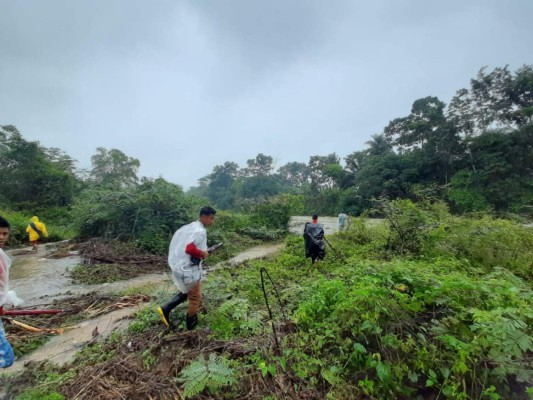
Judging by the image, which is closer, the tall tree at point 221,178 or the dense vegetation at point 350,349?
the dense vegetation at point 350,349

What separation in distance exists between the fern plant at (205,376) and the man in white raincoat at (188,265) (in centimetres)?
125

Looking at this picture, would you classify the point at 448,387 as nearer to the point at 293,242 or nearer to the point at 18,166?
the point at 293,242

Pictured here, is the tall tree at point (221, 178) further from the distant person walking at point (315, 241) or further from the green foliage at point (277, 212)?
the distant person walking at point (315, 241)

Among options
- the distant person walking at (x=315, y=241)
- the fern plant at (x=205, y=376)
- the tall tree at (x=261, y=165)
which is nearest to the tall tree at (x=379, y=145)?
the tall tree at (x=261, y=165)

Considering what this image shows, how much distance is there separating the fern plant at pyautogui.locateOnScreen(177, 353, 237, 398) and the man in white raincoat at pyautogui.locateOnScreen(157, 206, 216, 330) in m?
1.25

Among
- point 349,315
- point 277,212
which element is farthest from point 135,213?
point 349,315

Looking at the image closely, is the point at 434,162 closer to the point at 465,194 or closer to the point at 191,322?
the point at 465,194

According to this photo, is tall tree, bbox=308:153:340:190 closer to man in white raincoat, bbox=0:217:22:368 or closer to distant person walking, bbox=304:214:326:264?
distant person walking, bbox=304:214:326:264

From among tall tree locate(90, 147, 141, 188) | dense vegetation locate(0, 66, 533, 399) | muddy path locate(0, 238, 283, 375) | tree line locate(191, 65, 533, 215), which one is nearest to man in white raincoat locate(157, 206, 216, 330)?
dense vegetation locate(0, 66, 533, 399)

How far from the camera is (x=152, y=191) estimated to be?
13078mm

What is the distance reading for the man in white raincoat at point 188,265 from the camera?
4098 mm

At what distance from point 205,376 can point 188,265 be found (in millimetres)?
1637

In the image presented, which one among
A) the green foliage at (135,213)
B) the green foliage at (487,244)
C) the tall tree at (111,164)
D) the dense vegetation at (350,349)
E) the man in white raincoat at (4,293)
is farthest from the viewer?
the tall tree at (111,164)

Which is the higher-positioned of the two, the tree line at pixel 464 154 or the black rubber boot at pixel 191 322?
the tree line at pixel 464 154
